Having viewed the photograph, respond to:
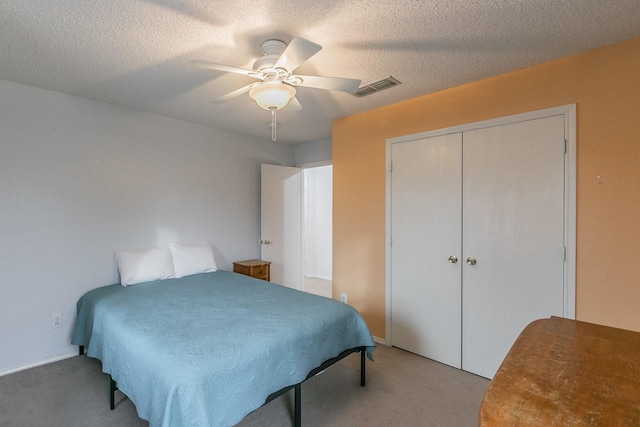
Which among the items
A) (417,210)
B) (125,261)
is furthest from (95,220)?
(417,210)

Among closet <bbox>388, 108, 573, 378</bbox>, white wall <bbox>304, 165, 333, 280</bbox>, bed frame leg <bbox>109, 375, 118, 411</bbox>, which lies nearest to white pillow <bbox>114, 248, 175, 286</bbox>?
bed frame leg <bbox>109, 375, 118, 411</bbox>

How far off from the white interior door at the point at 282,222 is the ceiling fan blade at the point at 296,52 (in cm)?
265

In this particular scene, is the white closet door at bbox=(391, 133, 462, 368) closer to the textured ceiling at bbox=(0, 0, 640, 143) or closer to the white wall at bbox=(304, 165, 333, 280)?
the textured ceiling at bbox=(0, 0, 640, 143)

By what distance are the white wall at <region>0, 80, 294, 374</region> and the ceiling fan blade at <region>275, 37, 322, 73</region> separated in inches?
90.0

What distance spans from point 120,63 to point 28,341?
2.47 m

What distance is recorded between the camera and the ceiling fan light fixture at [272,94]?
1913 millimetres

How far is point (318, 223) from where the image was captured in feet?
20.5

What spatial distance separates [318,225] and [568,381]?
5364 mm

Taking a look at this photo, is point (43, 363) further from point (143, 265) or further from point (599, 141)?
point (599, 141)

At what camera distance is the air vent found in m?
2.49

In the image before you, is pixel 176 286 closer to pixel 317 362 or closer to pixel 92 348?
pixel 92 348

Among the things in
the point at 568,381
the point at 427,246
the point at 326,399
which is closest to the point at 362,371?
the point at 326,399

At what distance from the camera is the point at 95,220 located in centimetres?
297

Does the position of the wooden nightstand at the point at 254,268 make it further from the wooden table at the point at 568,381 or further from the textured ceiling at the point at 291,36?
the wooden table at the point at 568,381
